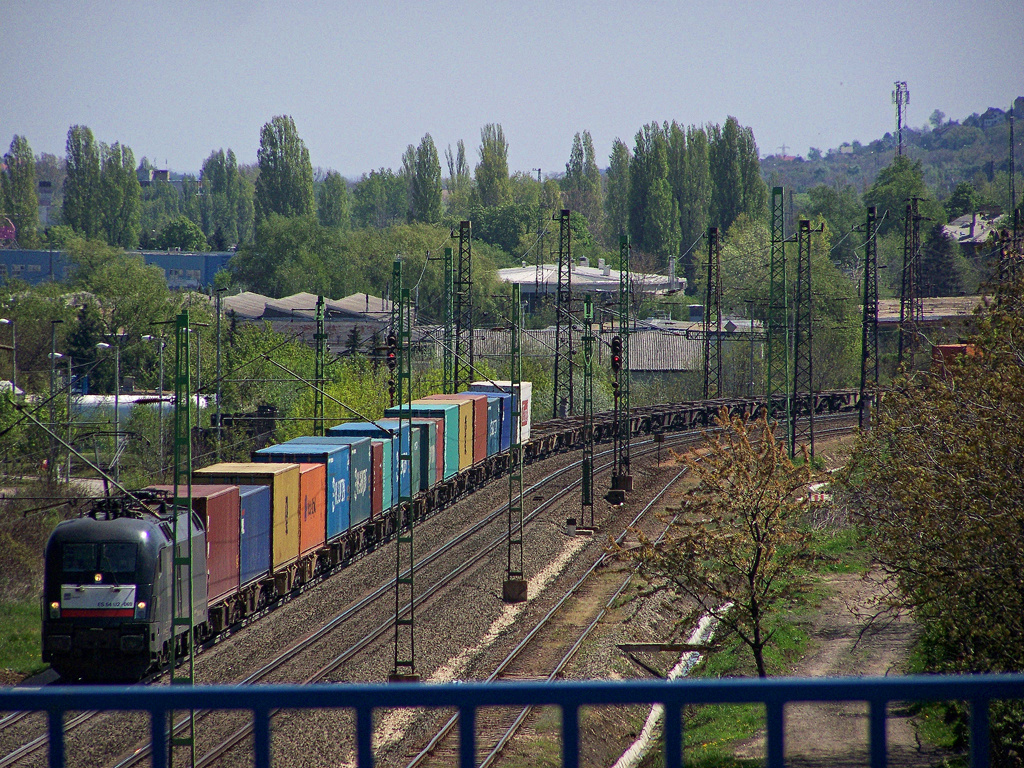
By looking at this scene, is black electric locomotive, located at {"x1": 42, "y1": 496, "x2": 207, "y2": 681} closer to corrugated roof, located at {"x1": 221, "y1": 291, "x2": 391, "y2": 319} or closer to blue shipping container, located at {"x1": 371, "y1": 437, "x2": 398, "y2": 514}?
blue shipping container, located at {"x1": 371, "y1": 437, "x2": 398, "y2": 514}

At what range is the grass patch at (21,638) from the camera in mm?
17859

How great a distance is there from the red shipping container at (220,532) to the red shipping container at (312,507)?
9.67ft

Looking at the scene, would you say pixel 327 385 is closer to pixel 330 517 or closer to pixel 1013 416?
pixel 330 517

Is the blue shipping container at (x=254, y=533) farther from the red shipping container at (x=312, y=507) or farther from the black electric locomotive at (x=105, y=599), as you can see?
the black electric locomotive at (x=105, y=599)

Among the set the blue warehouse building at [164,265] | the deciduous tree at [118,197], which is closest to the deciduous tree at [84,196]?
the deciduous tree at [118,197]

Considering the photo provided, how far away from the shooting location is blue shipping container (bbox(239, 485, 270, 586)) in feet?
62.5

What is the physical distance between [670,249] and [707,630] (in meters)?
87.8

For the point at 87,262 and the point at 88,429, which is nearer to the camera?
the point at 88,429

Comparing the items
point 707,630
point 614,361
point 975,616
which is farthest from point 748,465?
point 614,361

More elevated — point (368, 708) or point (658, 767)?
point (368, 708)

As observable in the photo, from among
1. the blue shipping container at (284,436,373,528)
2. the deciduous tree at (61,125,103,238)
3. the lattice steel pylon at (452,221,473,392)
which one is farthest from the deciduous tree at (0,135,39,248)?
the blue shipping container at (284,436,373,528)

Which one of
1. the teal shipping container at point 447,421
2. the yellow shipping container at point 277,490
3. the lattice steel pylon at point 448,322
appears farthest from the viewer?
the lattice steel pylon at point 448,322

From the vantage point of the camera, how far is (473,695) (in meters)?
3.24

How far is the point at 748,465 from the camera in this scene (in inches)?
602
